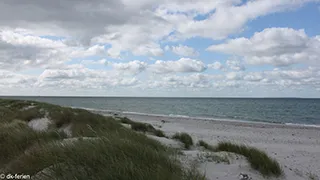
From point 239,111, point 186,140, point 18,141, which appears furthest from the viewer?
point 239,111

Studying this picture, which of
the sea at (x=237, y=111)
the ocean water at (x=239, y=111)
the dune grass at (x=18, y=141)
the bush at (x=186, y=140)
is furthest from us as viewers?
the ocean water at (x=239, y=111)

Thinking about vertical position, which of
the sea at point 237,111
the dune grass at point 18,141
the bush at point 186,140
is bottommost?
the sea at point 237,111

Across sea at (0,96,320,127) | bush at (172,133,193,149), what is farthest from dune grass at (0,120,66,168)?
sea at (0,96,320,127)

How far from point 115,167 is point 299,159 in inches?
390

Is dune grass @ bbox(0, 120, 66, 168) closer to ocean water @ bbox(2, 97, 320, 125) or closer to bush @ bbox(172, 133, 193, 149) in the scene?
bush @ bbox(172, 133, 193, 149)

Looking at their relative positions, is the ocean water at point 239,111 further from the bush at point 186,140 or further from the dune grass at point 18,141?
the dune grass at point 18,141

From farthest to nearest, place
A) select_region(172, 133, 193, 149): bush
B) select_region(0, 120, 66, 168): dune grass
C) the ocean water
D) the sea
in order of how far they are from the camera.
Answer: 1. the ocean water
2. the sea
3. select_region(172, 133, 193, 149): bush
4. select_region(0, 120, 66, 168): dune grass

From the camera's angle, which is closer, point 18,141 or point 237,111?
point 18,141

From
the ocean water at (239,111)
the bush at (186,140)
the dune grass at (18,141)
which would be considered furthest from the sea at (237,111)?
the dune grass at (18,141)

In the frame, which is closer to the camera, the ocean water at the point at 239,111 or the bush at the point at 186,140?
the bush at the point at 186,140

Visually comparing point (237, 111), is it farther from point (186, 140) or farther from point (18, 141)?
point (18, 141)

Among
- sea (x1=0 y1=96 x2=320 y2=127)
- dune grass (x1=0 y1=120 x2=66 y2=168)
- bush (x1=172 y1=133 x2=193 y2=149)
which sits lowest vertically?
sea (x1=0 y1=96 x2=320 y2=127)

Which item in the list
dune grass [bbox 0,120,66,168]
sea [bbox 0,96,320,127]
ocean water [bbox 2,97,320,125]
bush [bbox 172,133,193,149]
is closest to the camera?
dune grass [bbox 0,120,66,168]

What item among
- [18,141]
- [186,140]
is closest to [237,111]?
[186,140]
